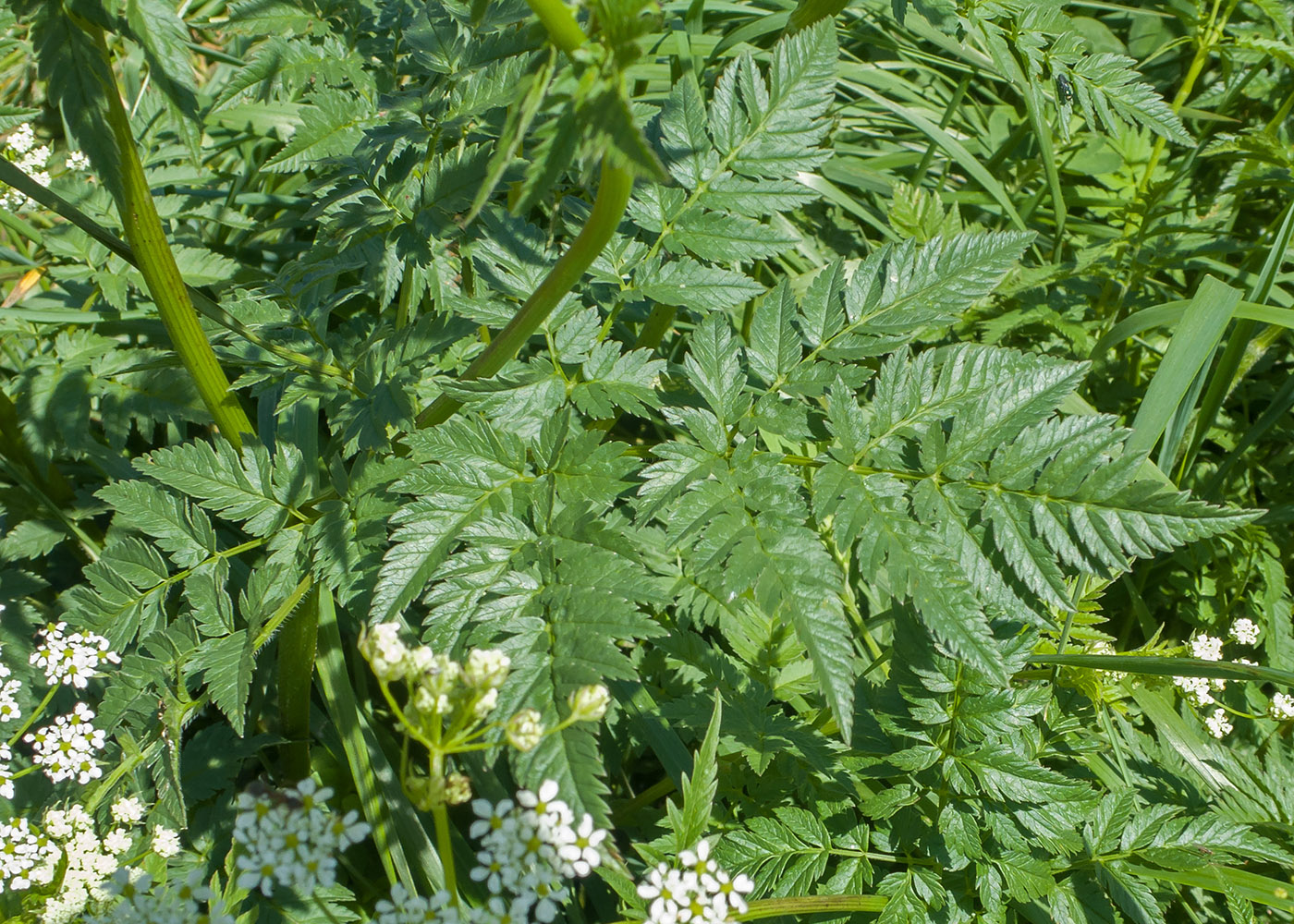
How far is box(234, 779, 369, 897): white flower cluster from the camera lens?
153 cm

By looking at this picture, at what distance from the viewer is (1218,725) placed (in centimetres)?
267

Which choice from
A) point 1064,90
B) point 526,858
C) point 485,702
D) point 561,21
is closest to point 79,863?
point 526,858

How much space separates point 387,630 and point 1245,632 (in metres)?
2.61

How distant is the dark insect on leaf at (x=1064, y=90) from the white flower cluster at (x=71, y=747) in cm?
251

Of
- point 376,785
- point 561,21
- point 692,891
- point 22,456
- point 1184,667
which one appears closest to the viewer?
point 561,21

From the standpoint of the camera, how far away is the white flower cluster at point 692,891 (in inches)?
62.3

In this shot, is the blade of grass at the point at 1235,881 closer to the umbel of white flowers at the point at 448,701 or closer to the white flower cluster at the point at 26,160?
the umbel of white flowers at the point at 448,701

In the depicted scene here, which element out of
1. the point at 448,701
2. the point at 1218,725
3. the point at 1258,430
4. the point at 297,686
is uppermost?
the point at 448,701

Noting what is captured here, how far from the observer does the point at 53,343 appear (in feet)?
10.3

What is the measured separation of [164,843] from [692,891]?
110 cm

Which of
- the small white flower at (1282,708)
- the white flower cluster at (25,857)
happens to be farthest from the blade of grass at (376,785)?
the small white flower at (1282,708)

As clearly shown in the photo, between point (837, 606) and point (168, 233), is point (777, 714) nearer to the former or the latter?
point (837, 606)

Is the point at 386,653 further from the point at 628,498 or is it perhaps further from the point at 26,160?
the point at 26,160

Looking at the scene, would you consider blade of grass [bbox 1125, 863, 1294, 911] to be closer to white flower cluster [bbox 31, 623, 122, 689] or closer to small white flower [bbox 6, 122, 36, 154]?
white flower cluster [bbox 31, 623, 122, 689]
